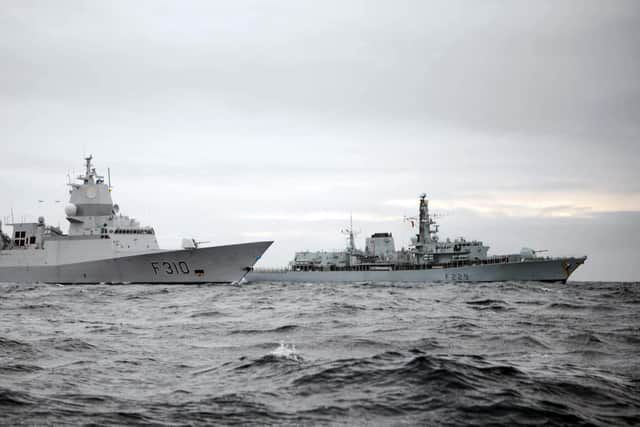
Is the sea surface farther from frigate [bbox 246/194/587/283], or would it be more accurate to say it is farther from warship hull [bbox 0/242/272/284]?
frigate [bbox 246/194/587/283]

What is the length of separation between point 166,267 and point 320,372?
1538 inches

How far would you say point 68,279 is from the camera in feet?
161

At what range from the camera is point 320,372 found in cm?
947

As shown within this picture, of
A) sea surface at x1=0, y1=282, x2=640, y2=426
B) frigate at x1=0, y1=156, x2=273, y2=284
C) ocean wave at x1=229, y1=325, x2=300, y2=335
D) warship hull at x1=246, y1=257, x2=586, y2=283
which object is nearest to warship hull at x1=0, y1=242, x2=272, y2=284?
frigate at x1=0, y1=156, x2=273, y2=284

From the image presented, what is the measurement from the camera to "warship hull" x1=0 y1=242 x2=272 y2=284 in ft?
152

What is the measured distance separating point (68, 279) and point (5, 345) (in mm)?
38724

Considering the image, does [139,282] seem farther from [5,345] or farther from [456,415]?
[456,415]

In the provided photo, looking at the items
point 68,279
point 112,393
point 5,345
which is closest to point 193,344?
point 5,345

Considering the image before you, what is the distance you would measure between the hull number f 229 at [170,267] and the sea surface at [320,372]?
93.5 feet

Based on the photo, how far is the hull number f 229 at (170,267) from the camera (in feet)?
153

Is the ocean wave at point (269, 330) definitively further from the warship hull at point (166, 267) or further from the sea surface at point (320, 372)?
the warship hull at point (166, 267)

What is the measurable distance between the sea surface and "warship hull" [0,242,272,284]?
28.4 metres

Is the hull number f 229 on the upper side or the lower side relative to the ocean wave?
upper

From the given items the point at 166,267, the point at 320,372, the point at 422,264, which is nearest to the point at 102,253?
the point at 166,267
